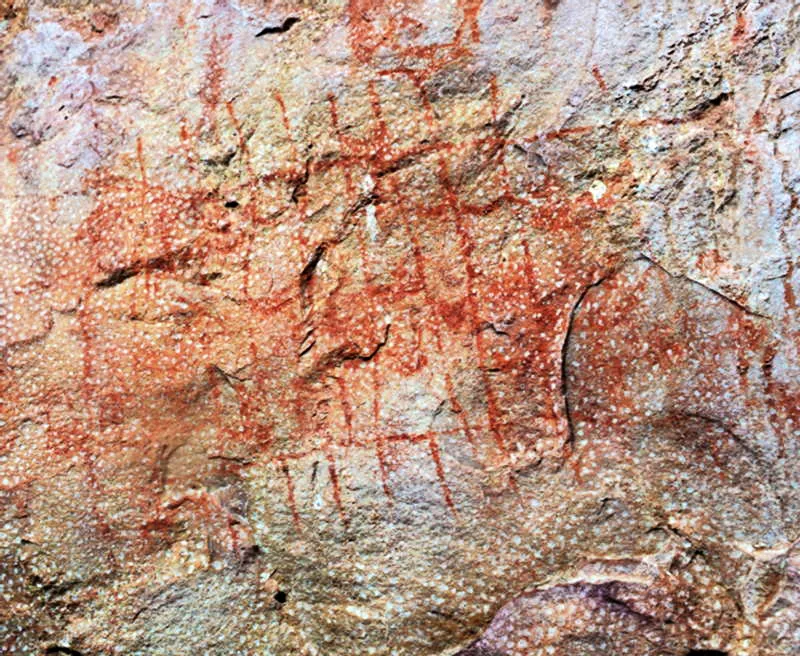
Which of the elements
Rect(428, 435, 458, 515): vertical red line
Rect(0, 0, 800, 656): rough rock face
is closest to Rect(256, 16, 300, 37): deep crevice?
Rect(0, 0, 800, 656): rough rock face

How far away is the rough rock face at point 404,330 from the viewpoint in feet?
7.69

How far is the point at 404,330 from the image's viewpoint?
8.23 ft

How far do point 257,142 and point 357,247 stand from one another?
1.53 feet

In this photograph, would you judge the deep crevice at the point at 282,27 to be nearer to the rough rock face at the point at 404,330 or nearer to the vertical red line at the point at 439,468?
the rough rock face at the point at 404,330

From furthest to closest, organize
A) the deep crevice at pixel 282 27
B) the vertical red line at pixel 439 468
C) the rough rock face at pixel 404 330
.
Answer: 1. the deep crevice at pixel 282 27
2. the vertical red line at pixel 439 468
3. the rough rock face at pixel 404 330

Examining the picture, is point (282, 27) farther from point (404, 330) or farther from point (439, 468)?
point (439, 468)

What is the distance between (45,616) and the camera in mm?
2551

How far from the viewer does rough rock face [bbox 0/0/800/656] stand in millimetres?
2344

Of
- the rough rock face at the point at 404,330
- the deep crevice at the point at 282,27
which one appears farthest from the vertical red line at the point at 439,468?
the deep crevice at the point at 282,27

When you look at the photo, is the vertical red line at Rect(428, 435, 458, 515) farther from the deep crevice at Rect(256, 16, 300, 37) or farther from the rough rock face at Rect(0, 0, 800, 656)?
the deep crevice at Rect(256, 16, 300, 37)

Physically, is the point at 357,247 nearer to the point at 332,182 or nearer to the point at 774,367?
the point at 332,182

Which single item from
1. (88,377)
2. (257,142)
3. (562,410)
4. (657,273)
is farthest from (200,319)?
(657,273)

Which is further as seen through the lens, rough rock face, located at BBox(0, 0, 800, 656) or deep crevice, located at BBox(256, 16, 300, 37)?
deep crevice, located at BBox(256, 16, 300, 37)

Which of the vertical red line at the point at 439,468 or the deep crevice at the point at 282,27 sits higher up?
the deep crevice at the point at 282,27
